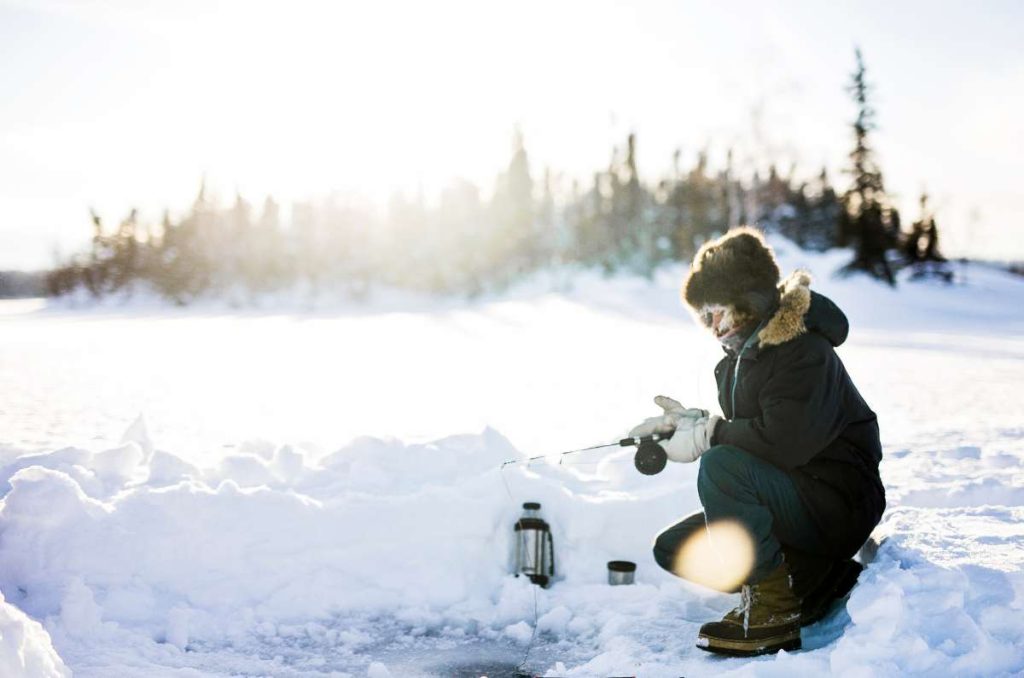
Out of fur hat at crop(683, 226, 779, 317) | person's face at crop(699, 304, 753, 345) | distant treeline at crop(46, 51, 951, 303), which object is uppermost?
distant treeline at crop(46, 51, 951, 303)

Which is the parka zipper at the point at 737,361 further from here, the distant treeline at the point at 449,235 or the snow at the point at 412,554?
the distant treeline at the point at 449,235

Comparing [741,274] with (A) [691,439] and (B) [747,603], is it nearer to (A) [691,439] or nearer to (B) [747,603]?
(A) [691,439]

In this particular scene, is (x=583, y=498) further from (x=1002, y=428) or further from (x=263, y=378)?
(x=263, y=378)

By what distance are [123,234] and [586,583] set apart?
5466cm

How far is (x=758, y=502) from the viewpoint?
3139mm

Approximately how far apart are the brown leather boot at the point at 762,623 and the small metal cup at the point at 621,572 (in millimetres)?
931

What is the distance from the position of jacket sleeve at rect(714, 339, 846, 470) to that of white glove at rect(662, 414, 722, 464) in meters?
0.22

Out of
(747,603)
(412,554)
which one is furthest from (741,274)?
(412,554)

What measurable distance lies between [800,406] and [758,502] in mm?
466

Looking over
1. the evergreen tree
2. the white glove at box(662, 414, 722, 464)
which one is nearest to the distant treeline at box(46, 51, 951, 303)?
the evergreen tree

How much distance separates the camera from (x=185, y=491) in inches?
177

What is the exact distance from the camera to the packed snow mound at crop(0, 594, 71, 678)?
2486mm

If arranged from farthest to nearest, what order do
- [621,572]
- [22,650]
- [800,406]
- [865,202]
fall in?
[865,202] → [621,572] → [800,406] → [22,650]

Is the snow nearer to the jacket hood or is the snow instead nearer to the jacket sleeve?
the jacket sleeve
